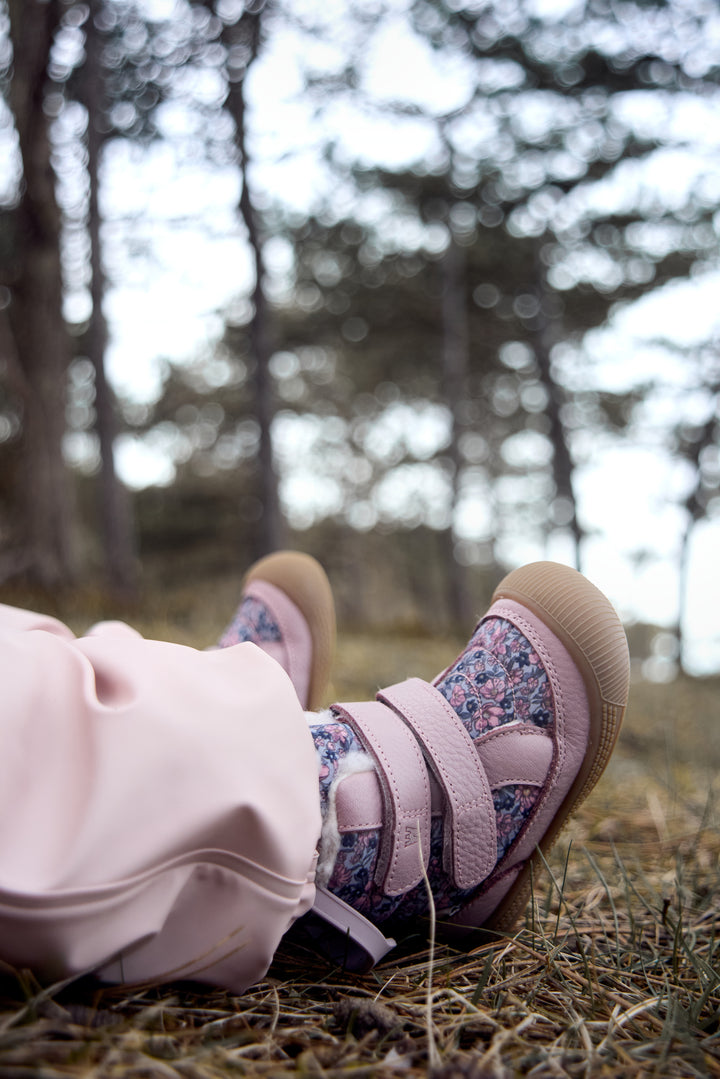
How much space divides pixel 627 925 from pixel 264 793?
0.63 metres

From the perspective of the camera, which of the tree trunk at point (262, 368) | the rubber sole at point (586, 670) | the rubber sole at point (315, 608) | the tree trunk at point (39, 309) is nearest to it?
the rubber sole at point (586, 670)

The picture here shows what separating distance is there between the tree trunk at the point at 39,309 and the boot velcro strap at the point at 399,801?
4.28m

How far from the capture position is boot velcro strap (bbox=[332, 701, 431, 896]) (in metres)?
0.79

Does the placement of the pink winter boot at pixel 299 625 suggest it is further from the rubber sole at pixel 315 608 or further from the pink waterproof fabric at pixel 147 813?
the pink waterproof fabric at pixel 147 813

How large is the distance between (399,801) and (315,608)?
556mm

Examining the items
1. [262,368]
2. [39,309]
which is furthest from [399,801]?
[39,309]

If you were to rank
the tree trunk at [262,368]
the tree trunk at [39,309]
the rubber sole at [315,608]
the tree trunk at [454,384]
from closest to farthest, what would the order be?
1. the rubber sole at [315,608]
2. the tree trunk at [39,309]
3. the tree trunk at [262,368]
4. the tree trunk at [454,384]

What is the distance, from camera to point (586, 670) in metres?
0.88

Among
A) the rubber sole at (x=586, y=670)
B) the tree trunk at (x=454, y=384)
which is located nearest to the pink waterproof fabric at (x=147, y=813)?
the rubber sole at (x=586, y=670)

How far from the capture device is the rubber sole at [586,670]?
88 centimetres

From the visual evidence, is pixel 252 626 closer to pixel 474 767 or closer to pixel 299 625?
pixel 299 625

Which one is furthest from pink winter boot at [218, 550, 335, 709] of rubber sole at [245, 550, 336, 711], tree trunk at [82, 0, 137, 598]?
tree trunk at [82, 0, 137, 598]

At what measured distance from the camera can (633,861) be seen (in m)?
1.27

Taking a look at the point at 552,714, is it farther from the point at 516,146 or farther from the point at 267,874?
the point at 516,146
